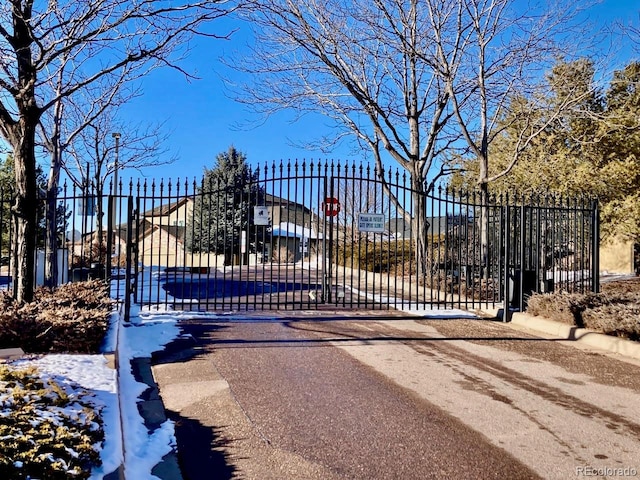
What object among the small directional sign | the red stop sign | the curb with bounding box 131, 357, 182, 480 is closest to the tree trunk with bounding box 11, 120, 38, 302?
the curb with bounding box 131, 357, 182, 480

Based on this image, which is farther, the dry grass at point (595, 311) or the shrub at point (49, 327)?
the dry grass at point (595, 311)

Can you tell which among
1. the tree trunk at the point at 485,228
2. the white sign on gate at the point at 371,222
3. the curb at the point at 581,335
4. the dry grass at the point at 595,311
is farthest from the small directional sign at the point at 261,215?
the dry grass at the point at 595,311

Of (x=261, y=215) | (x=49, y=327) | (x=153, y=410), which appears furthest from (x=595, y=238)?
(x=49, y=327)

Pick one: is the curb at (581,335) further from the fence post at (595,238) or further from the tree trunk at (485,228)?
the fence post at (595,238)

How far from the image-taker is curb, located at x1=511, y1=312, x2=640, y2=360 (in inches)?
287

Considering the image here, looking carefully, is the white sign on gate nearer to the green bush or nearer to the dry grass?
the dry grass

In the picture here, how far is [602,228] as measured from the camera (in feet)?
55.9

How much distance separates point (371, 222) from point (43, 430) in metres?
8.17

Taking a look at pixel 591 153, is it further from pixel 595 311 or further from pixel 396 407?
pixel 396 407

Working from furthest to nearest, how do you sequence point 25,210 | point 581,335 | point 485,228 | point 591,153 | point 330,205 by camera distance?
point 591,153 < point 485,228 < point 330,205 < point 581,335 < point 25,210

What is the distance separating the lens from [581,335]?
27.0 ft

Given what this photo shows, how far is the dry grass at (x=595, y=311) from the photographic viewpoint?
767 centimetres

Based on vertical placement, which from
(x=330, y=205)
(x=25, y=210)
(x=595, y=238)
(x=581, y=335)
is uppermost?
(x=330, y=205)

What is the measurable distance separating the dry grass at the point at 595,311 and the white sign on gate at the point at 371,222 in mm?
3302
